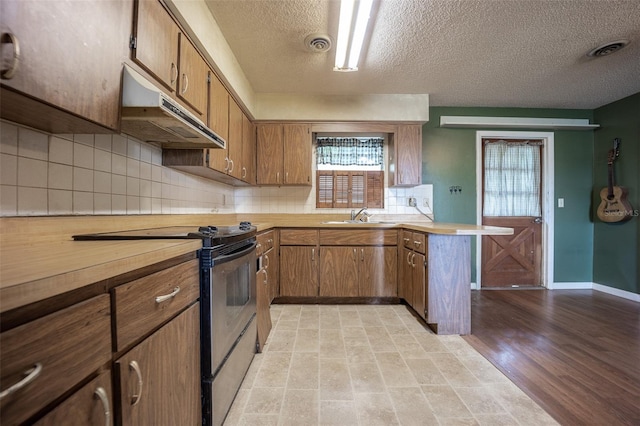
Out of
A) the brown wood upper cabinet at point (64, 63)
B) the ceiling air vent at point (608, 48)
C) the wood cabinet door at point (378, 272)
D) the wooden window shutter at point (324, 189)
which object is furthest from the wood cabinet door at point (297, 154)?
the ceiling air vent at point (608, 48)

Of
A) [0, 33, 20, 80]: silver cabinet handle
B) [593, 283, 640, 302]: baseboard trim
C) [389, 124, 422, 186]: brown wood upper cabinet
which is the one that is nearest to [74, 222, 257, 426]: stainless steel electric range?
[0, 33, 20, 80]: silver cabinet handle

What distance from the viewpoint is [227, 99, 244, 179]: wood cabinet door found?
2346 mm

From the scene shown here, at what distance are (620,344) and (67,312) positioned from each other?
3.26 m

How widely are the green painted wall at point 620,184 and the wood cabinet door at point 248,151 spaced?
4516mm

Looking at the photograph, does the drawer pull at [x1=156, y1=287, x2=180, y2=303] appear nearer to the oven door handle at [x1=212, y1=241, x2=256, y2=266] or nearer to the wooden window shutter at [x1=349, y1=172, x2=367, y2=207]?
the oven door handle at [x1=212, y1=241, x2=256, y2=266]

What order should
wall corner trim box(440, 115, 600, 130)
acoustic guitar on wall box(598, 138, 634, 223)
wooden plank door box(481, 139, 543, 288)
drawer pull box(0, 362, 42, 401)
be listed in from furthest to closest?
wooden plank door box(481, 139, 543, 288) → wall corner trim box(440, 115, 600, 130) → acoustic guitar on wall box(598, 138, 634, 223) → drawer pull box(0, 362, 42, 401)

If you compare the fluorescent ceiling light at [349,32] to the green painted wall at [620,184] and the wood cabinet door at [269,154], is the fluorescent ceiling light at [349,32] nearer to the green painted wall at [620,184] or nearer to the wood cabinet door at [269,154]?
the wood cabinet door at [269,154]

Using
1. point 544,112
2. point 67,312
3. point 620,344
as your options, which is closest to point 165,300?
point 67,312

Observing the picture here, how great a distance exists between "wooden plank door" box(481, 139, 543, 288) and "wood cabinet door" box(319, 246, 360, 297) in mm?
1964

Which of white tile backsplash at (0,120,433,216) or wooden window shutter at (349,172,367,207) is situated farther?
wooden window shutter at (349,172,367,207)

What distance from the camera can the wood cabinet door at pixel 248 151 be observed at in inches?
108

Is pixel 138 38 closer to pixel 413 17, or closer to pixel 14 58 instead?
pixel 14 58

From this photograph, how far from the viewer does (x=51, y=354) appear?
0.47 metres

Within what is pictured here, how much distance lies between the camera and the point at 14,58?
2.28ft
